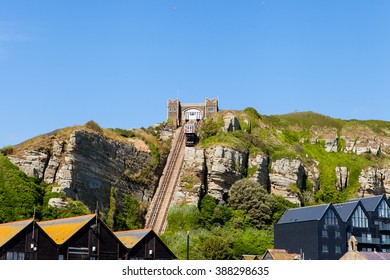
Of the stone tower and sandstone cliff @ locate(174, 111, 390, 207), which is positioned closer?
sandstone cliff @ locate(174, 111, 390, 207)

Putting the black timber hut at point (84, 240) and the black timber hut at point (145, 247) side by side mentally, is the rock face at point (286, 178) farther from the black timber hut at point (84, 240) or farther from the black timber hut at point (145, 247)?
the black timber hut at point (84, 240)

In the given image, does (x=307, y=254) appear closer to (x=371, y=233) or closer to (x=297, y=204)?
(x=371, y=233)

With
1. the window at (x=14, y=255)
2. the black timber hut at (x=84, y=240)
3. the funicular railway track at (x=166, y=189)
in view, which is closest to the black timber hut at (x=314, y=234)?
the funicular railway track at (x=166, y=189)

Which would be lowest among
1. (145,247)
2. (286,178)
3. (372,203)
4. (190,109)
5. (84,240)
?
(145,247)

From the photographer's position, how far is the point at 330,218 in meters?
82.9

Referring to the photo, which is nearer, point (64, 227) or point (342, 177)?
point (64, 227)

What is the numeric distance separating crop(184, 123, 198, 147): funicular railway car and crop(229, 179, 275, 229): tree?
12870 mm

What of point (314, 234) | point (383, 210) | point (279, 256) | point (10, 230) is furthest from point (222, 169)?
point (10, 230)

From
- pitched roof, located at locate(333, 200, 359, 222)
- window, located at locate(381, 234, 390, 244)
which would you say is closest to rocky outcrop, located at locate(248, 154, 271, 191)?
pitched roof, located at locate(333, 200, 359, 222)

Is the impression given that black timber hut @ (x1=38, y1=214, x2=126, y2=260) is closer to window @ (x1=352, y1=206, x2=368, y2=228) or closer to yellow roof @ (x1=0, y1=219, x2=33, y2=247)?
yellow roof @ (x1=0, y1=219, x2=33, y2=247)

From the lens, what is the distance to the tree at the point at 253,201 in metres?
92.3

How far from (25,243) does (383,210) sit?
5433cm

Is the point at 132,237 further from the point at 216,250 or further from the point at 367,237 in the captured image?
the point at 367,237

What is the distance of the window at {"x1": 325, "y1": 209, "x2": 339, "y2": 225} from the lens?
3246 inches
